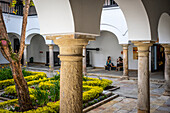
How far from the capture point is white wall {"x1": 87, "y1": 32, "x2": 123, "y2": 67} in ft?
53.8

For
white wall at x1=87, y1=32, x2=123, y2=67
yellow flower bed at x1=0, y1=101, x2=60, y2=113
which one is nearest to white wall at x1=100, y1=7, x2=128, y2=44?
white wall at x1=87, y1=32, x2=123, y2=67

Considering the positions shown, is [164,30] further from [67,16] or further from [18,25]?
[18,25]

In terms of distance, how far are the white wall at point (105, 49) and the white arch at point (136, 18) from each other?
→ 37.3ft

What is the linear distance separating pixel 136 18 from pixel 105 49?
483 inches

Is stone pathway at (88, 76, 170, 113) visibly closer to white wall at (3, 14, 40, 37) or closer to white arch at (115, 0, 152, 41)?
white arch at (115, 0, 152, 41)

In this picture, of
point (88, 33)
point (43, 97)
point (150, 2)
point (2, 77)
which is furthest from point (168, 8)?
point (2, 77)

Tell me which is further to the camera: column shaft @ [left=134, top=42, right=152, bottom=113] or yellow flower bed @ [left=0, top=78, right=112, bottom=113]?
yellow flower bed @ [left=0, top=78, right=112, bottom=113]

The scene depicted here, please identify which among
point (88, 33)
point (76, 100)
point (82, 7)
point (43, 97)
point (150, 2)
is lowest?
point (43, 97)

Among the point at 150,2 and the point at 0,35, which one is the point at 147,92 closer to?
the point at 150,2

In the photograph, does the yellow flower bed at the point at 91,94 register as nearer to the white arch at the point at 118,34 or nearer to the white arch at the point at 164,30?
the white arch at the point at 164,30

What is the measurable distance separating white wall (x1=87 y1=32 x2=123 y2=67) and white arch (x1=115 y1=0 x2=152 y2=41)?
11.4 metres

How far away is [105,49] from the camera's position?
1698 cm

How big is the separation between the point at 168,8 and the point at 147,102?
11.1 ft

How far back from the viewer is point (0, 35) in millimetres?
5379
